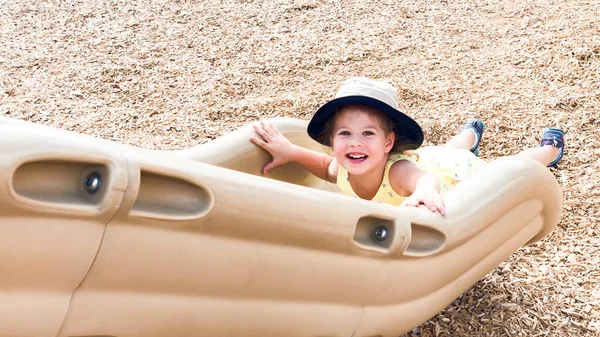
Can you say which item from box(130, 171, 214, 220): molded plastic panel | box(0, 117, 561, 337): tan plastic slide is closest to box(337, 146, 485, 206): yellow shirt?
box(0, 117, 561, 337): tan plastic slide

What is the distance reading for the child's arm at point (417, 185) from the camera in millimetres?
1773

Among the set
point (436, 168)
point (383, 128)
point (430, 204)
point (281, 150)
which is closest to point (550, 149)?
point (436, 168)

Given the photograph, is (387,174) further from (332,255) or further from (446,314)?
(332,255)

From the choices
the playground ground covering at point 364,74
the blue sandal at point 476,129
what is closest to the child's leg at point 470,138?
the blue sandal at point 476,129

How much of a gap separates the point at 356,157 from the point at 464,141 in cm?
111

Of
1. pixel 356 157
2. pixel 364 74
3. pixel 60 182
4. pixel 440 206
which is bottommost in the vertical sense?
pixel 60 182

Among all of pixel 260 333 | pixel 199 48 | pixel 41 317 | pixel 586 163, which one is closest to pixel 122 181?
pixel 41 317

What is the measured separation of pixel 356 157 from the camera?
6.89 feet

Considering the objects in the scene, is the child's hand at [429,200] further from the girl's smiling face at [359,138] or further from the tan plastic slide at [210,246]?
the girl's smiling face at [359,138]

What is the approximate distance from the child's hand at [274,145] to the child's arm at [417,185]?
37cm

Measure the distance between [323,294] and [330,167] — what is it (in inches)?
35.4

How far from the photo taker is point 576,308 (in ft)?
7.20

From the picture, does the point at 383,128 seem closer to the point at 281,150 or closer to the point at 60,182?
the point at 281,150

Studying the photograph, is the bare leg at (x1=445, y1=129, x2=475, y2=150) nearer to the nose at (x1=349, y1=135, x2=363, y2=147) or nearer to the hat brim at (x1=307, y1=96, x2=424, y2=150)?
the hat brim at (x1=307, y1=96, x2=424, y2=150)
